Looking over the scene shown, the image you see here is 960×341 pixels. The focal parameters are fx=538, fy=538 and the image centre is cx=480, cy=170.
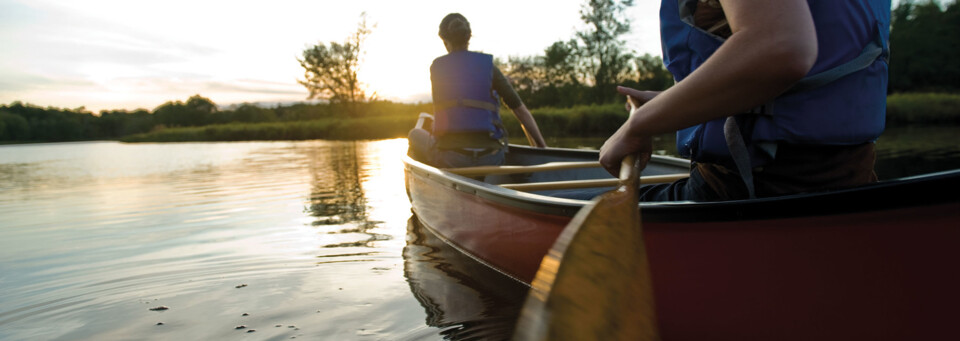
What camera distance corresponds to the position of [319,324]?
6.91 feet

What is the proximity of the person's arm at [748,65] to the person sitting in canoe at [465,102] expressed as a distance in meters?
2.82

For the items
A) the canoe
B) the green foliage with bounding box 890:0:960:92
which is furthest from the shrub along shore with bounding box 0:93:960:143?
the canoe

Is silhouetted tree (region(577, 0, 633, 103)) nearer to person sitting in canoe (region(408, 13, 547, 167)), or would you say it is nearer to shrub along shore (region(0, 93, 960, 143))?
shrub along shore (region(0, 93, 960, 143))

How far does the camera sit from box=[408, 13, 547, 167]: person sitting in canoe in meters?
3.82

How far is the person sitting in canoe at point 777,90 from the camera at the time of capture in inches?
35.5

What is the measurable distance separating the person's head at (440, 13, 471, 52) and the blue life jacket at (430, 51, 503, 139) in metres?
0.09

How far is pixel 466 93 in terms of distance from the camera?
12.8 ft

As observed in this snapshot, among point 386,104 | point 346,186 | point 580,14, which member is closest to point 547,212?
point 346,186

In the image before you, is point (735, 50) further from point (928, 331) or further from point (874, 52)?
point (928, 331)

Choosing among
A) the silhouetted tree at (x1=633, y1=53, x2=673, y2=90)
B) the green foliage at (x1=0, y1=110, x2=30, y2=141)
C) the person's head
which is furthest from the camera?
the green foliage at (x1=0, y1=110, x2=30, y2=141)

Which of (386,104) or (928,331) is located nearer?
(928,331)

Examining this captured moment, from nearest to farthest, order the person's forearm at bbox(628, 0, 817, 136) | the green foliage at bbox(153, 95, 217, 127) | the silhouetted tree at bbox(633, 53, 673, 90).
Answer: the person's forearm at bbox(628, 0, 817, 136) < the silhouetted tree at bbox(633, 53, 673, 90) < the green foliage at bbox(153, 95, 217, 127)

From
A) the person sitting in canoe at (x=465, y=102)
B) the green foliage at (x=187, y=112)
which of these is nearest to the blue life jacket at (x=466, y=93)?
the person sitting in canoe at (x=465, y=102)

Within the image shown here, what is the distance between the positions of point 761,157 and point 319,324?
168 centimetres
